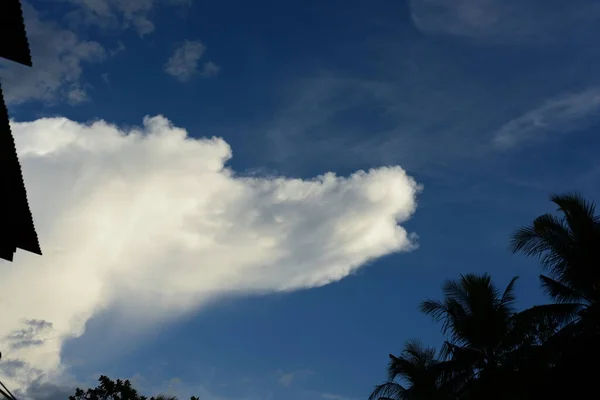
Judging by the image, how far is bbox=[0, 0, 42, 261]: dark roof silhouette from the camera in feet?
33.6

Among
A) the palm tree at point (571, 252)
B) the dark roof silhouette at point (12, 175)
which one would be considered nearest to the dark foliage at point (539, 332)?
the palm tree at point (571, 252)

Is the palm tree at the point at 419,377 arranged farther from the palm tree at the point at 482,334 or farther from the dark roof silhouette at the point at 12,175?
the dark roof silhouette at the point at 12,175

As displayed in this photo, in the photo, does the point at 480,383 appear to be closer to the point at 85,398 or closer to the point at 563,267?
the point at 563,267

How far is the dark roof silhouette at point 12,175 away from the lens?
10.2m

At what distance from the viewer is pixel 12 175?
38.1ft

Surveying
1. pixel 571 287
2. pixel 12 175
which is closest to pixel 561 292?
pixel 571 287

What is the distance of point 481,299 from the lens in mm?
20203

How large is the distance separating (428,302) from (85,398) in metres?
23.6

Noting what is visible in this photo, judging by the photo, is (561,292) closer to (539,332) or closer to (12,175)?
(539,332)

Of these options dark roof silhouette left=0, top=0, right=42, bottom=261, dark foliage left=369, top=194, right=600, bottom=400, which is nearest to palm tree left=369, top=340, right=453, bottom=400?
dark foliage left=369, top=194, right=600, bottom=400

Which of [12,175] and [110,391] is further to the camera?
[110,391]

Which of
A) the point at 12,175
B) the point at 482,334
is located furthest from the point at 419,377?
the point at 12,175

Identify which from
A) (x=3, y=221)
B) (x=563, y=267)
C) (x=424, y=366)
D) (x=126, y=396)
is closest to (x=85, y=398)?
(x=126, y=396)

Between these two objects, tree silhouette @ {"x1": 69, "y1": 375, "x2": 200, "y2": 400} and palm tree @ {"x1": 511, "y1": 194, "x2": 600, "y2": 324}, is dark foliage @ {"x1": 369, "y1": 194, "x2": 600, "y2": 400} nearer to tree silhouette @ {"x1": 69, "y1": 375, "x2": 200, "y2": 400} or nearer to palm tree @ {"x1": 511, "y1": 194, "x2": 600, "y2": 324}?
palm tree @ {"x1": 511, "y1": 194, "x2": 600, "y2": 324}
